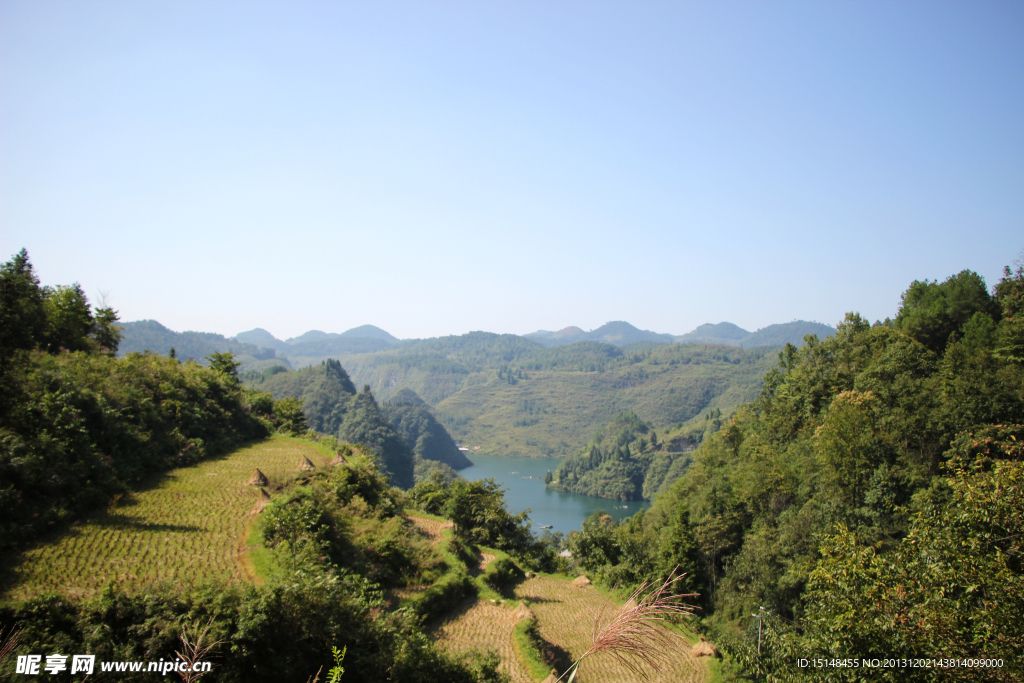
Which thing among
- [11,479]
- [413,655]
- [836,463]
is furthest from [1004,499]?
[11,479]

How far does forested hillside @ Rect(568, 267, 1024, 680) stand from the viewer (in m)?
9.04

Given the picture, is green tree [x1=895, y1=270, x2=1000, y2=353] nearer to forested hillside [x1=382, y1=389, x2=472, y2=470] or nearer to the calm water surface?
the calm water surface

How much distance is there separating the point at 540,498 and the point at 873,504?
96055 millimetres

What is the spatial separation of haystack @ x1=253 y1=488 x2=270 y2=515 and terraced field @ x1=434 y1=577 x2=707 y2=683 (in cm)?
664

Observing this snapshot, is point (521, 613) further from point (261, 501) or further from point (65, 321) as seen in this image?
point (65, 321)

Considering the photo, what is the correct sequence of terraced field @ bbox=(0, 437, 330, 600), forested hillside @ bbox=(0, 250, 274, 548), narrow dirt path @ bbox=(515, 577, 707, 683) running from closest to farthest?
terraced field @ bbox=(0, 437, 330, 600), forested hillside @ bbox=(0, 250, 274, 548), narrow dirt path @ bbox=(515, 577, 707, 683)

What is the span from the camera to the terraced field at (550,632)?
1530 cm

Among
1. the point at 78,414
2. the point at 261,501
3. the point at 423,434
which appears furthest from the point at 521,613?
the point at 423,434

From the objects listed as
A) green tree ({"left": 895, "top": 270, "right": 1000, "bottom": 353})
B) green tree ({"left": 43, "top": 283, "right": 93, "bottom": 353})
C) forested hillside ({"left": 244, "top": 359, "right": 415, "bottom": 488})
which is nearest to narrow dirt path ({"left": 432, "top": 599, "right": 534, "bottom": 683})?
green tree ({"left": 43, "top": 283, "right": 93, "bottom": 353})

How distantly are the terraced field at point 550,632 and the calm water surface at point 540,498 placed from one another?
43.0 meters

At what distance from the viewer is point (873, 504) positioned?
23641mm

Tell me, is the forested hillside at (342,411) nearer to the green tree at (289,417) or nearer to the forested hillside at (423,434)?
the forested hillside at (423,434)

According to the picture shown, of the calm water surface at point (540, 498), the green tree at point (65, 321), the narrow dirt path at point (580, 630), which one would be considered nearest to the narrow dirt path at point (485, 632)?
the narrow dirt path at point (580, 630)

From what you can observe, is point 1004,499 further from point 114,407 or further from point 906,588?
point 114,407
